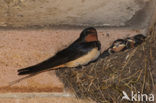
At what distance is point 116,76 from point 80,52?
494 millimetres

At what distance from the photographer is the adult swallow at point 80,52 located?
11.2 ft

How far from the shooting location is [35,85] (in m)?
3.50

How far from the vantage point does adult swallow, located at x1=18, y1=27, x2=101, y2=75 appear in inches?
134

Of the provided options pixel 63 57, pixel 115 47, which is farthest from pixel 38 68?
pixel 115 47

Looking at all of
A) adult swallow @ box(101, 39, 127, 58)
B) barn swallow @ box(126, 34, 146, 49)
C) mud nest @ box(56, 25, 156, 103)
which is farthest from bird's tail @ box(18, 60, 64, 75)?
barn swallow @ box(126, 34, 146, 49)

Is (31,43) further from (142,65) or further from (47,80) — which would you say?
(142,65)

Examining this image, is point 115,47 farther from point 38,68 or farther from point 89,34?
point 38,68

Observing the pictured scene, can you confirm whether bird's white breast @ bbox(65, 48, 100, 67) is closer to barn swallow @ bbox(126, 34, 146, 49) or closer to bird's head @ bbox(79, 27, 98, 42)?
bird's head @ bbox(79, 27, 98, 42)

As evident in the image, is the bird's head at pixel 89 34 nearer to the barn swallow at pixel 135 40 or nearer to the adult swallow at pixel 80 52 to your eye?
the adult swallow at pixel 80 52

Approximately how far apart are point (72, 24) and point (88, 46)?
0.24 meters

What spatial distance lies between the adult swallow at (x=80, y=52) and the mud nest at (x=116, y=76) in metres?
0.13

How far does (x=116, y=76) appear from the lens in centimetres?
316

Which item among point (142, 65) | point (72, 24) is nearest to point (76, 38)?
point (72, 24)

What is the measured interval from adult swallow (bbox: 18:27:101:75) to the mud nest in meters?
0.13
